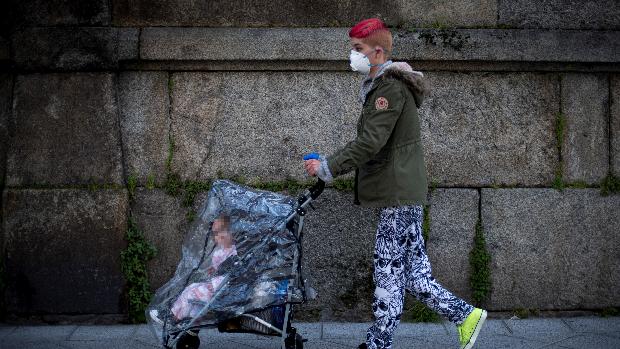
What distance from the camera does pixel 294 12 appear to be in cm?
516

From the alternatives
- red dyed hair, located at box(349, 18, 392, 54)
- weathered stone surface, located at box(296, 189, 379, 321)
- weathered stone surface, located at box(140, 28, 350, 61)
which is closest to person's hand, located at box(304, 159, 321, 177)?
red dyed hair, located at box(349, 18, 392, 54)

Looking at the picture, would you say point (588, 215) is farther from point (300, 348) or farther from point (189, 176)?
point (189, 176)

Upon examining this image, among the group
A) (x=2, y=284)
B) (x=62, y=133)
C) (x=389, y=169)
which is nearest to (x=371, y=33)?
(x=389, y=169)

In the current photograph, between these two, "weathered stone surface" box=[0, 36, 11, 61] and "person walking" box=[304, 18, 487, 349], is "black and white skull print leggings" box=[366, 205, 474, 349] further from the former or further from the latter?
"weathered stone surface" box=[0, 36, 11, 61]

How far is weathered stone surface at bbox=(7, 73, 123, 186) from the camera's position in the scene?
5.11m

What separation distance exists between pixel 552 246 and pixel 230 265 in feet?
8.16

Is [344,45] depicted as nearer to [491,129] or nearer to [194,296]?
[491,129]

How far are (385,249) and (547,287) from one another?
170cm

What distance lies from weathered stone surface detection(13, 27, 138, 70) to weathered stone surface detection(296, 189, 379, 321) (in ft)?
5.66

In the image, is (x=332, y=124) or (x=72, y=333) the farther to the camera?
(x=332, y=124)

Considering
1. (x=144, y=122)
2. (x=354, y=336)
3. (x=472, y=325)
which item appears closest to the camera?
(x=472, y=325)

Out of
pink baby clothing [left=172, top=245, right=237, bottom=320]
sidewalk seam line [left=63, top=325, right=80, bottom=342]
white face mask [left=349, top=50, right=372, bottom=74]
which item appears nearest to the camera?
pink baby clothing [left=172, top=245, right=237, bottom=320]

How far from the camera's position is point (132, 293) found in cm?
518

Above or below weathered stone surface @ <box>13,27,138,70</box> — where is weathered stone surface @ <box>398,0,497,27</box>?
above
